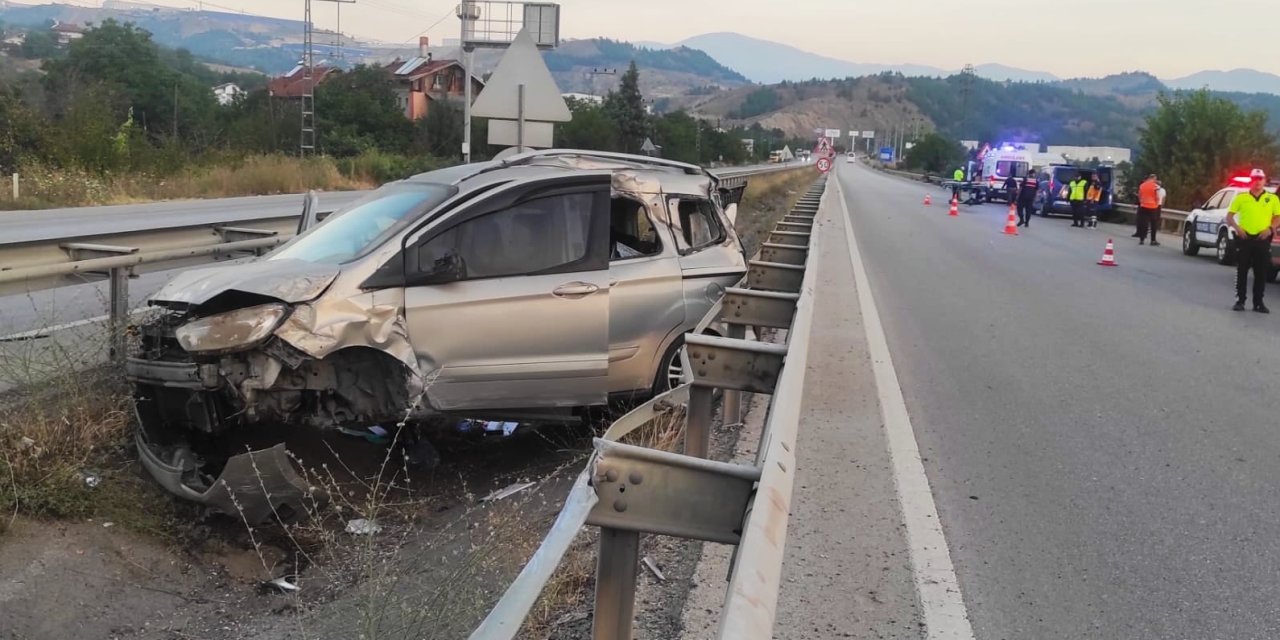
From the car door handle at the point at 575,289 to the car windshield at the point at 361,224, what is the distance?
0.86 meters

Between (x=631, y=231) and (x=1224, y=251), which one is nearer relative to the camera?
(x=631, y=231)

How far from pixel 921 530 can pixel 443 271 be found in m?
2.78

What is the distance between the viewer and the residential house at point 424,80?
86.8m

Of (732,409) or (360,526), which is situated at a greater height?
(732,409)

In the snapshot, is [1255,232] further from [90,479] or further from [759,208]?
[759,208]

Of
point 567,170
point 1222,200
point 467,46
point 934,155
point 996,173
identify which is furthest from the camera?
point 934,155

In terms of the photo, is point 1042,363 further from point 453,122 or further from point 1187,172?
point 453,122

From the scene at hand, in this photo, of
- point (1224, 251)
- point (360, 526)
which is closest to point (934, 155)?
point (1224, 251)

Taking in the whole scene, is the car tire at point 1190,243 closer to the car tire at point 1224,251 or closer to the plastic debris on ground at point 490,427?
the car tire at point 1224,251

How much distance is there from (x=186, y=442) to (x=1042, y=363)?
6786 mm

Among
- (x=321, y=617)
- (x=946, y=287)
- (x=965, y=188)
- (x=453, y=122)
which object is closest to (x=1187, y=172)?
(x=965, y=188)

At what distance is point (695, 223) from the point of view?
7.40 metres

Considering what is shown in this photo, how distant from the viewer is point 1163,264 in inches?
770

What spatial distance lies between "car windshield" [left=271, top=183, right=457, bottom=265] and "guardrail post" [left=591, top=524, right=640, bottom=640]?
3279mm
